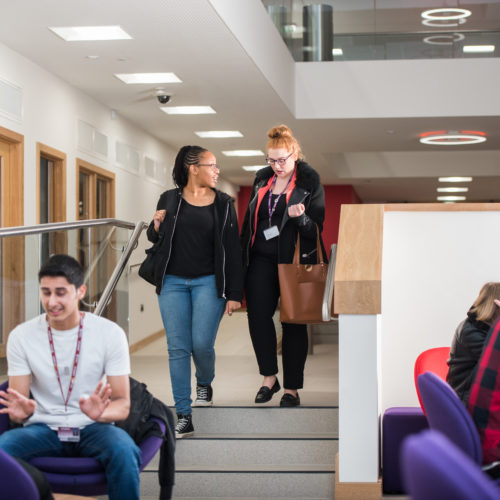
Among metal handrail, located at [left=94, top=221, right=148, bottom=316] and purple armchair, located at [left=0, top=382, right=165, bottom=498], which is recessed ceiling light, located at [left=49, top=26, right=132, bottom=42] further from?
purple armchair, located at [left=0, top=382, right=165, bottom=498]

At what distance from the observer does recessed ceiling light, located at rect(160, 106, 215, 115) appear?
1032cm

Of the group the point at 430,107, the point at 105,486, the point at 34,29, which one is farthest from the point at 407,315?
the point at 430,107

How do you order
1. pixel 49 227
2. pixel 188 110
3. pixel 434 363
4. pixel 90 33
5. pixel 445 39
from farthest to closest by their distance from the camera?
pixel 445 39, pixel 188 110, pixel 90 33, pixel 49 227, pixel 434 363

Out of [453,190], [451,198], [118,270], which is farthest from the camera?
[451,198]

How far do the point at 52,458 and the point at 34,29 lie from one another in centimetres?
455

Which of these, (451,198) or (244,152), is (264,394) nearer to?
(244,152)

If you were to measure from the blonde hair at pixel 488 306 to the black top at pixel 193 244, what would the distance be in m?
1.67

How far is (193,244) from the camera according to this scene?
4.62 m

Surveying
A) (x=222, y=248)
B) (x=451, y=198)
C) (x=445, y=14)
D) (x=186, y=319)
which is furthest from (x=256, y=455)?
(x=451, y=198)

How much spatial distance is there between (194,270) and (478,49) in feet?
25.9

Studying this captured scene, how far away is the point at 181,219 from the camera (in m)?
4.65

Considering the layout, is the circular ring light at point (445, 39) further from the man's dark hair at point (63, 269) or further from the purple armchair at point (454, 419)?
the purple armchair at point (454, 419)

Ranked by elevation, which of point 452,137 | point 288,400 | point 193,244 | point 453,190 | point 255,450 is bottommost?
point 255,450

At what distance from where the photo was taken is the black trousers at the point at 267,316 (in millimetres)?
4812
